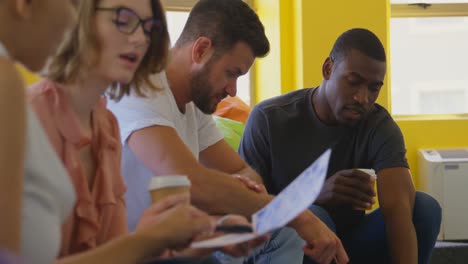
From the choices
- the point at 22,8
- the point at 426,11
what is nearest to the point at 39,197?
the point at 22,8

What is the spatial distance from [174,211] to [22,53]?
1.41 ft

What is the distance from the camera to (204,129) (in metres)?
2.06

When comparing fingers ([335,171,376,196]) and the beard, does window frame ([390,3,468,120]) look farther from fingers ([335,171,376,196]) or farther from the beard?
the beard

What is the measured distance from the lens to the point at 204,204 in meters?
1.70

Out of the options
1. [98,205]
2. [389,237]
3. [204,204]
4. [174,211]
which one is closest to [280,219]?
[174,211]

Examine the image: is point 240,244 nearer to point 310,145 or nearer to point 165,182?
point 165,182

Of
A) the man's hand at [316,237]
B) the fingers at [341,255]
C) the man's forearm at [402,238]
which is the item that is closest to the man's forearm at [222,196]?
the man's hand at [316,237]

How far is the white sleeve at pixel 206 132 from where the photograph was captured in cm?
206

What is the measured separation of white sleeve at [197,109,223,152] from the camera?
2061mm

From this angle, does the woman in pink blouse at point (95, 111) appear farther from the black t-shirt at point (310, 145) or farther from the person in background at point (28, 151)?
the black t-shirt at point (310, 145)

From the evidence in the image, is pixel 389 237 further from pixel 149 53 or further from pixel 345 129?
pixel 149 53

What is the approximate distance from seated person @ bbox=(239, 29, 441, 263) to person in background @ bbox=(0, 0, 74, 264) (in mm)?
1490

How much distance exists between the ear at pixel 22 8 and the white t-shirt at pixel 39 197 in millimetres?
106

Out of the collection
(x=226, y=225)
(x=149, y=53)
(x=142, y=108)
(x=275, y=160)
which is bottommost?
(x=275, y=160)
